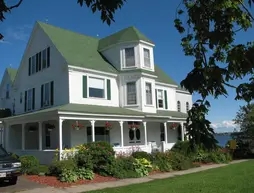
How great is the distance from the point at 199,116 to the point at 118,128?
22.1m

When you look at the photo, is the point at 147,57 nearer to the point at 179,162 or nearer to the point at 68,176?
the point at 179,162

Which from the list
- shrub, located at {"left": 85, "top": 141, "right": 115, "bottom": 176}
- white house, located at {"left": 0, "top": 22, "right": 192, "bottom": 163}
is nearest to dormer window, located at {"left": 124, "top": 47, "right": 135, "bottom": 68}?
white house, located at {"left": 0, "top": 22, "right": 192, "bottom": 163}

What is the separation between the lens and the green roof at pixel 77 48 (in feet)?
79.0

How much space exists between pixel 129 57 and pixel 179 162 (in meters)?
9.80

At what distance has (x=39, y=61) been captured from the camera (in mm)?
26797

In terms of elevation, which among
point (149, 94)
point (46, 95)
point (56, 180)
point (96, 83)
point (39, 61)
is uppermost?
point (39, 61)

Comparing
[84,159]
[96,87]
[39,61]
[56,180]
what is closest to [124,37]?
[96,87]

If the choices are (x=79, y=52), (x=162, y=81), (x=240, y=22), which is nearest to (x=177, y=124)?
(x=162, y=81)

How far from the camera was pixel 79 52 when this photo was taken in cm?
2583

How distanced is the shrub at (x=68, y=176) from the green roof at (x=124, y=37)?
13911 millimetres

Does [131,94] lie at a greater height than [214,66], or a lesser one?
greater

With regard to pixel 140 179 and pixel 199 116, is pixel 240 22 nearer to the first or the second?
pixel 199 116

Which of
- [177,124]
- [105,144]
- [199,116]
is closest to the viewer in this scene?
[199,116]

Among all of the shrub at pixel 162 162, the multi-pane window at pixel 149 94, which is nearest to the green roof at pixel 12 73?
the multi-pane window at pixel 149 94
